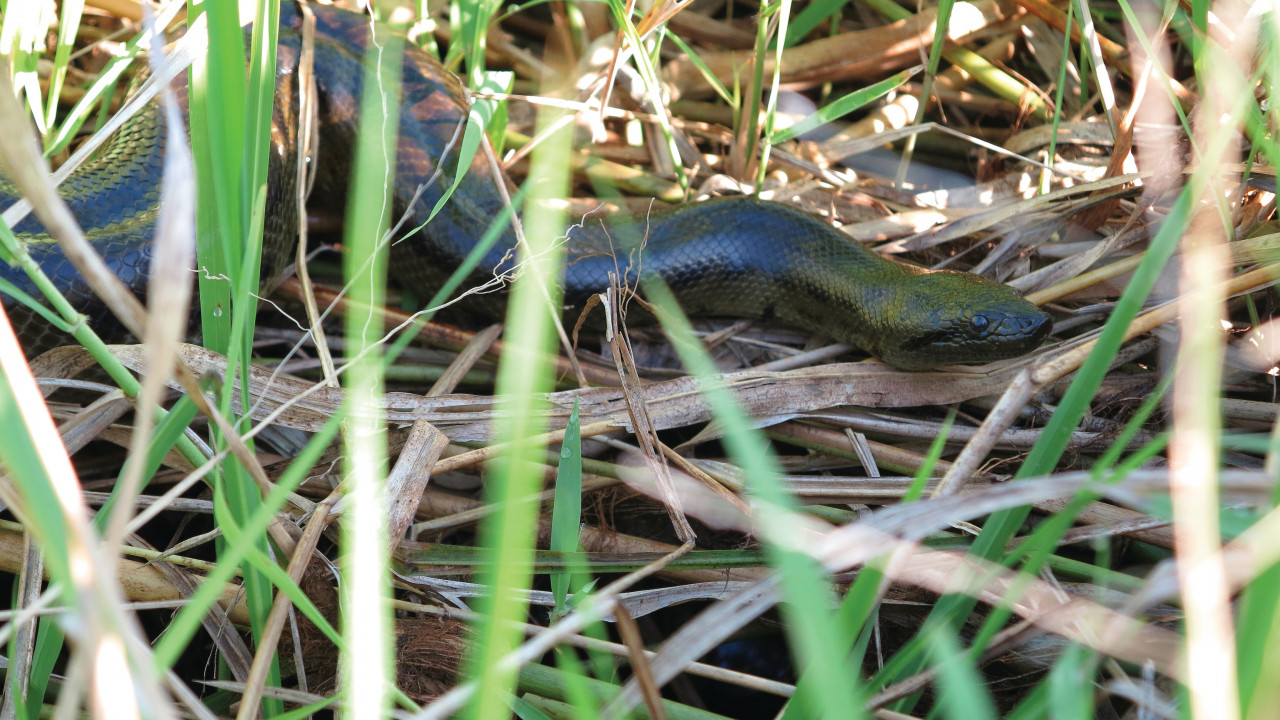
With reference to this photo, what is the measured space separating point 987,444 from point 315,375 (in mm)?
1969

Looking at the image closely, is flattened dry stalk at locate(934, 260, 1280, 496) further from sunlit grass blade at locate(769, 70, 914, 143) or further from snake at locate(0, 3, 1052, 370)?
sunlit grass blade at locate(769, 70, 914, 143)

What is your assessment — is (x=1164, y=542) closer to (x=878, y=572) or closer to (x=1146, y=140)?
(x=878, y=572)

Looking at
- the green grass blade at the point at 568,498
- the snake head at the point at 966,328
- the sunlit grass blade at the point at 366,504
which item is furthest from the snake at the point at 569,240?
the green grass blade at the point at 568,498

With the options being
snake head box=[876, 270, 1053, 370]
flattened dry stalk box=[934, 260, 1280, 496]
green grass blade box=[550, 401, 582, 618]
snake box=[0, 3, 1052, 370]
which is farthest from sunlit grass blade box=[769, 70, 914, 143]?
green grass blade box=[550, 401, 582, 618]

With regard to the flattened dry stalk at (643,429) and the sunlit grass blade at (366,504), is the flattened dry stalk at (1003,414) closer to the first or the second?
the flattened dry stalk at (643,429)

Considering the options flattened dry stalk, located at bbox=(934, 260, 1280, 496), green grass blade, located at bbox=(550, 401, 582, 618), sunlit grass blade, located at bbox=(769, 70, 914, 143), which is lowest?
green grass blade, located at bbox=(550, 401, 582, 618)

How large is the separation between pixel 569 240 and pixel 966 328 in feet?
4.49

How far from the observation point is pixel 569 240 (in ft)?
10.3

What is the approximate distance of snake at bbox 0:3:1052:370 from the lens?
2.83 metres

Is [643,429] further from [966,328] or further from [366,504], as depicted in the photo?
[966,328]

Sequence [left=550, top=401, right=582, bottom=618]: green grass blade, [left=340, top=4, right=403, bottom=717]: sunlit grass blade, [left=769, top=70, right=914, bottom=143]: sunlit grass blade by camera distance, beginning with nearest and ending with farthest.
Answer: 1. [left=340, top=4, right=403, bottom=717]: sunlit grass blade
2. [left=550, top=401, right=582, bottom=618]: green grass blade
3. [left=769, top=70, right=914, bottom=143]: sunlit grass blade

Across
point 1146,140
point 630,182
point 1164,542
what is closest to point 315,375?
point 630,182

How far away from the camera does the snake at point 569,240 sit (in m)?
2.83

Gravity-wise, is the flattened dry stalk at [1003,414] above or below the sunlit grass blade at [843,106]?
below
